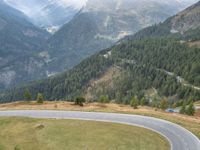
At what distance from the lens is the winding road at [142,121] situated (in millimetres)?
93375

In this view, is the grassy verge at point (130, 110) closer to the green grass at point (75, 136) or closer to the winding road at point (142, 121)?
the winding road at point (142, 121)

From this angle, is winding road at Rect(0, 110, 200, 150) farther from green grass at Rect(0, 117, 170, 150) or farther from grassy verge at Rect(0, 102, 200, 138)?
grassy verge at Rect(0, 102, 200, 138)

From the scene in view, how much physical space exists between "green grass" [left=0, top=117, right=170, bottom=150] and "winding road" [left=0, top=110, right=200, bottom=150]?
10.6 ft

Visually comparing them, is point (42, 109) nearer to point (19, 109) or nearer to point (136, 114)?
point (19, 109)

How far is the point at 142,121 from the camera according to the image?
110438 millimetres

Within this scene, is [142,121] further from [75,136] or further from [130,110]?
[75,136]

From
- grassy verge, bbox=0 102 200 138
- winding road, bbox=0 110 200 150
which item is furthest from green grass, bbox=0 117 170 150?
grassy verge, bbox=0 102 200 138

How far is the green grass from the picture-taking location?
90062 mm

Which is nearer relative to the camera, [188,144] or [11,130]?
[188,144]

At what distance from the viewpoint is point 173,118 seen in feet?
384

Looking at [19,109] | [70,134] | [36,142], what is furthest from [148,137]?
[19,109]

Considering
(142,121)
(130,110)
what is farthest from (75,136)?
(130,110)

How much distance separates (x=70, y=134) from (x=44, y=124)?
501 inches

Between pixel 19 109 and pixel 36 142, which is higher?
pixel 19 109
